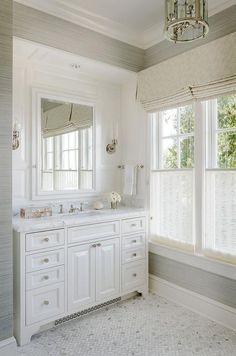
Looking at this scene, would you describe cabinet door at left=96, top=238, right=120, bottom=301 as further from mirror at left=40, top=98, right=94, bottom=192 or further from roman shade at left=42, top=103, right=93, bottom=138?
roman shade at left=42, top=103, right=93, bottom=138

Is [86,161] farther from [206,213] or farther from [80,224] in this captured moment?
[206,213]

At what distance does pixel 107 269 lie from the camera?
260cm

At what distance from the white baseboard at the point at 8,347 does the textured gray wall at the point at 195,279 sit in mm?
1561

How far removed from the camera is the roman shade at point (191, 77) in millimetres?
2246

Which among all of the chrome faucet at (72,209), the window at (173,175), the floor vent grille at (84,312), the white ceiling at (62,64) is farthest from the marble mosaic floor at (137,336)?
the white ceiling at (62,64)

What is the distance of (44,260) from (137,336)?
3.17 ft

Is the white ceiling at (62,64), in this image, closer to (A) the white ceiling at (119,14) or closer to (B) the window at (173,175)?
(A) the white ceiling at (119,14)

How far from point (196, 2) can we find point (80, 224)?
1800 millimetres

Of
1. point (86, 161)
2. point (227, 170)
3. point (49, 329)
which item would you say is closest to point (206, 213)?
point (227, 170)

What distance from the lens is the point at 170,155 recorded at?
114 inches

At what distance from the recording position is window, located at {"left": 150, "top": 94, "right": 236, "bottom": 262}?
2371 mm

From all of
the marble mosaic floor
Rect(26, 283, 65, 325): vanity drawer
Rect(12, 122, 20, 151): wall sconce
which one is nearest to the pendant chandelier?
Rect(12, 122, 20, 151): wall sconce

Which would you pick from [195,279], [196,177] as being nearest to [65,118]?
[196,177]

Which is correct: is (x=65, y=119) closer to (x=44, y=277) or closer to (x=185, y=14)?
(x=44, y=277)
